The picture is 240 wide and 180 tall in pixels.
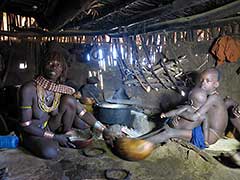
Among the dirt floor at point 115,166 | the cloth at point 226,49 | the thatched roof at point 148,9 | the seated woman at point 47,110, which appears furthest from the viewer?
the cloth at point 226,49

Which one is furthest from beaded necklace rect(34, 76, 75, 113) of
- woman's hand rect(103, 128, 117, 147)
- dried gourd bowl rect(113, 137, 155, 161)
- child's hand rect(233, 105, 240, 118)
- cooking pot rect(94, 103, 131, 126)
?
→ child's hand rect(233, 105, 240, 118)

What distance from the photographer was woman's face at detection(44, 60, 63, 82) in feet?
11.0

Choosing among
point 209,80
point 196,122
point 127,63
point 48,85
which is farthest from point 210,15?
point 127,63

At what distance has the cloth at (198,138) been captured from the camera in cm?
373

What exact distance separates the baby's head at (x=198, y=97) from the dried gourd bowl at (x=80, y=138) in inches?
65.5

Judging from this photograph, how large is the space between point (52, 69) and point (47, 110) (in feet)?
2.00

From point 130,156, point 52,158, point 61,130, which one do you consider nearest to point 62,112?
point 61,130

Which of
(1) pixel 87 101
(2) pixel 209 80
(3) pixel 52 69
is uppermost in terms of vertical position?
(3) pixel 52 69

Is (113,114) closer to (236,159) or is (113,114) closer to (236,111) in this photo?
(236,111)

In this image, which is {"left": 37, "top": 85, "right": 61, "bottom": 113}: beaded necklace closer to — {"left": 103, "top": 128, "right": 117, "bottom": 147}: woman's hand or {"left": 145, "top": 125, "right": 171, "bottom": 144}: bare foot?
{"left": 103, "top": 128, "right": 117, "bottom": 147}: woman's hand

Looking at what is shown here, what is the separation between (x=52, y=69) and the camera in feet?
11.0

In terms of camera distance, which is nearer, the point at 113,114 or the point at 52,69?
the point at 52,69

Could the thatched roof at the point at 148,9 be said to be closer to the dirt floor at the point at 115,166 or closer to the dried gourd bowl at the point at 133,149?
the dried gourd bowl at the point at 133,149

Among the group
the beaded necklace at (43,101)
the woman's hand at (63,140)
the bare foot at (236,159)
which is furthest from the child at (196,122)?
the beaded necklace at (43,101)
